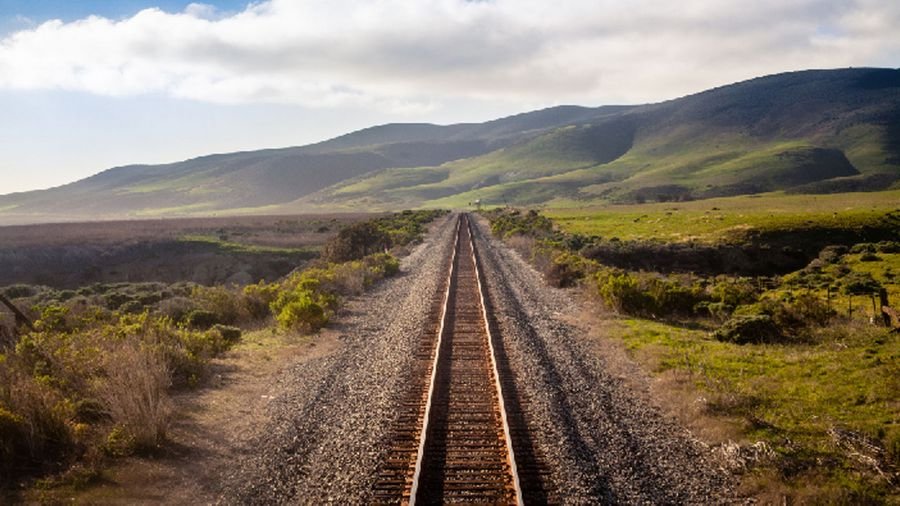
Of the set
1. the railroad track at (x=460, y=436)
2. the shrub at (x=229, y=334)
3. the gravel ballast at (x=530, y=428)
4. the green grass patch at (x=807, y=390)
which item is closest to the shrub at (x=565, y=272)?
the gravel ballast at (x=530, y=428)

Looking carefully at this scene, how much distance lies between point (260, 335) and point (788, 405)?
46.3 feet

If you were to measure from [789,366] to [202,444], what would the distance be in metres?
12.3

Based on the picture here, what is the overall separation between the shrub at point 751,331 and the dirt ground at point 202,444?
1140cm

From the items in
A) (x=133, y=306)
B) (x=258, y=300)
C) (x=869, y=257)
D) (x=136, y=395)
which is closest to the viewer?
(x=136, y=395)

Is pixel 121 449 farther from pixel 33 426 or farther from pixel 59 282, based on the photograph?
pixel 59 282

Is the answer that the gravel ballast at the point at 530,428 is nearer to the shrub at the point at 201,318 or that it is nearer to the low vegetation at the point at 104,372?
the low vegetation at the point at 104,372

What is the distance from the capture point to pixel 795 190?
131000 millimetres

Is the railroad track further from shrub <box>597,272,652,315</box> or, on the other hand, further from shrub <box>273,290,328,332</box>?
A: shrub <box>597,272,652,315</box>

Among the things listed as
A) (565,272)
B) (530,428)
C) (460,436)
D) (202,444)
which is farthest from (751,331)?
(202,444)

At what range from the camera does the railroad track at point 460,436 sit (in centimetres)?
757

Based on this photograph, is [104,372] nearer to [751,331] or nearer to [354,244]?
[751,331]

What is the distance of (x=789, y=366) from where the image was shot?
12945mm

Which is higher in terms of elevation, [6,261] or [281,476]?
[6,261]

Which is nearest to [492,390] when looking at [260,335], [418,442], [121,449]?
[418,442]
